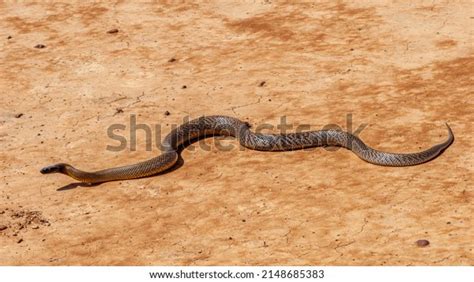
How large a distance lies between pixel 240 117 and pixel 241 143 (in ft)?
3.21

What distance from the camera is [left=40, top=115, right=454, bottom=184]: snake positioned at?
33.9ft

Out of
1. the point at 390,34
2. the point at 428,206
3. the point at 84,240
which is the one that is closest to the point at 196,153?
the point at 84,240

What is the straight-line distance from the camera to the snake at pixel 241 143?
407 inches

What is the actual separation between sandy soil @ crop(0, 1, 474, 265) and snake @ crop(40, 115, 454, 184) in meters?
0.15

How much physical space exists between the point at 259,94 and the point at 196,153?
210 centimetres

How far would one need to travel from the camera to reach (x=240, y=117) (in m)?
12.4

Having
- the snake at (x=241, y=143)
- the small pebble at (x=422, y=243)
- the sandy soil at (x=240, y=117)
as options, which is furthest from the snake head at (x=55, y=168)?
the small pebble at (x=422, y=243)

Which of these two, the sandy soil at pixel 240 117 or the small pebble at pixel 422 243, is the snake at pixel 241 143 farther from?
the small pebble at pixel 422 243

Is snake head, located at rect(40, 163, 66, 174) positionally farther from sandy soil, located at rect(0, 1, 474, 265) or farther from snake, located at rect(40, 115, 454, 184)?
sandy soil, located at rect(0, 1, 474, 265)

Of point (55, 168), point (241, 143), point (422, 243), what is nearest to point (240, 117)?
point (241, 143)

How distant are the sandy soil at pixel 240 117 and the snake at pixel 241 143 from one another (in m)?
0.15

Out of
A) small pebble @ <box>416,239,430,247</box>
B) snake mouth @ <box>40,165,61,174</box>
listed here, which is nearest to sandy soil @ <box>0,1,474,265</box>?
small pebble @ <box>416,239,430,247</box>

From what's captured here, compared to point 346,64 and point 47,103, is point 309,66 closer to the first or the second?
point 346,64

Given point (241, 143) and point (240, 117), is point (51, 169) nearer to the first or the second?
point (241, 143)
